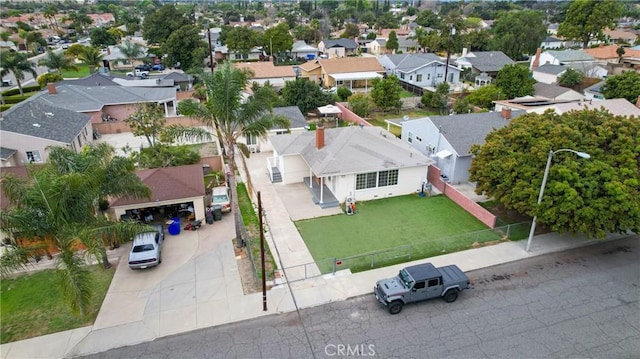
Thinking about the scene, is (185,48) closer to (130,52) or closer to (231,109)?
(130,52)

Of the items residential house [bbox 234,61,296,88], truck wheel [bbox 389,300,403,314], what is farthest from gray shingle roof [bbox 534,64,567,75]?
truck wheel [bbox 389,300,403,314]

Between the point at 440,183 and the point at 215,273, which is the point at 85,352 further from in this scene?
the point at 440,183

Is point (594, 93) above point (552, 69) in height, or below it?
below

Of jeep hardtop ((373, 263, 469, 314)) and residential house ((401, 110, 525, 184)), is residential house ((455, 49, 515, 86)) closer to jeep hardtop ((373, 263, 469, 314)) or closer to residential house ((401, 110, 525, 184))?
residential house ((401, 110, 525, 184))

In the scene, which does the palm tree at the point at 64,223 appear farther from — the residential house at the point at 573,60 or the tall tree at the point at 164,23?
the tall tree at the point at 164,23

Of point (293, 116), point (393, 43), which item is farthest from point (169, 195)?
point (393, 43)

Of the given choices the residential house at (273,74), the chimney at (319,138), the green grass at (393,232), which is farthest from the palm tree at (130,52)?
the green grass at (393,232)
